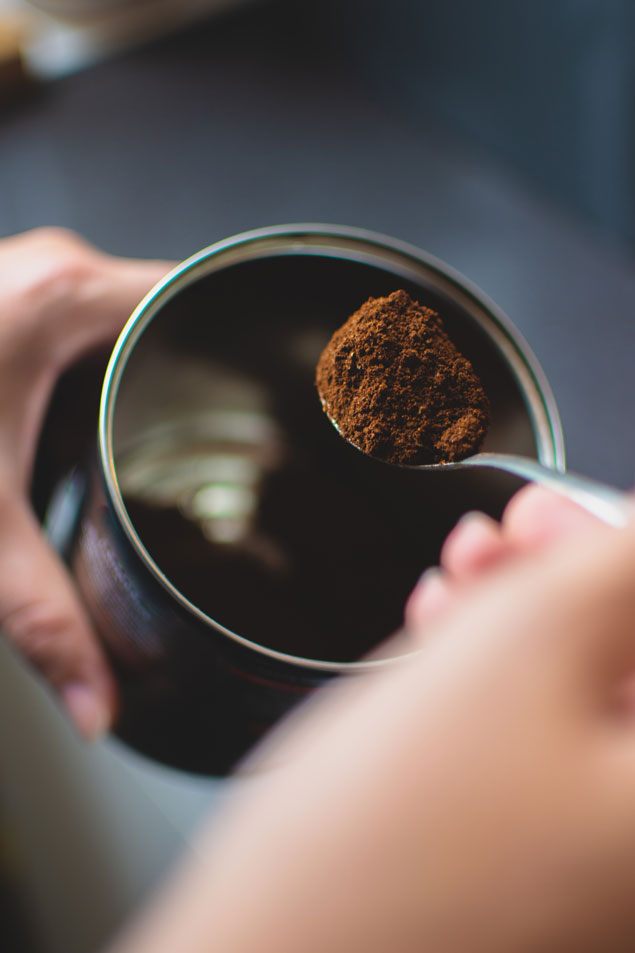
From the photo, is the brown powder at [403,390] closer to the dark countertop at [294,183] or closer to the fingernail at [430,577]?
the fingernail at [430,577]

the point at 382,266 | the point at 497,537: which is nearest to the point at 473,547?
the point at 497,537

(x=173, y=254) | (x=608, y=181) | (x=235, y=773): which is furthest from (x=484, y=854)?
(x=608, y=181)

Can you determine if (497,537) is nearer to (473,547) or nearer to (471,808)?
(473,547)

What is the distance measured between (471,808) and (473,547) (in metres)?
0.16

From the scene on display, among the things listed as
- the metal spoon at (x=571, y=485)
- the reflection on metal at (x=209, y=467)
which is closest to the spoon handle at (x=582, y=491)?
the metal spoon at (x=571, y=485)

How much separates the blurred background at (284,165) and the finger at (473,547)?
0.20 metres

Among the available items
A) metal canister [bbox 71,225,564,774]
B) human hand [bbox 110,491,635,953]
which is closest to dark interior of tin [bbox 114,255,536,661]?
metal canister [bbox 71,225,564,774]

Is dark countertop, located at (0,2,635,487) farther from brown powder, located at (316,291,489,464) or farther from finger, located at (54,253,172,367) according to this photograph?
brown powder, located at (316,291,489,464)

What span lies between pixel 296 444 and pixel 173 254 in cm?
20

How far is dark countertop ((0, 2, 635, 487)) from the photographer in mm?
546

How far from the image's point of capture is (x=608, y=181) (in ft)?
2.29

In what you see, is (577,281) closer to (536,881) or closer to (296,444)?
(296,444)

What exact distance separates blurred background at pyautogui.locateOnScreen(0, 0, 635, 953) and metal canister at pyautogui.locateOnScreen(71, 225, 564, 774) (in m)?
0.14

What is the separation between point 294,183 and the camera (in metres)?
0.58
